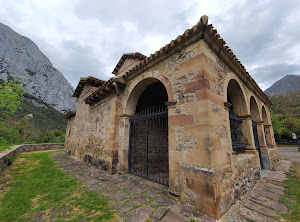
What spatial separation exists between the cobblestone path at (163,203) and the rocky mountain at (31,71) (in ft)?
168

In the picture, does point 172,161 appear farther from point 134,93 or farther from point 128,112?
point 134,93

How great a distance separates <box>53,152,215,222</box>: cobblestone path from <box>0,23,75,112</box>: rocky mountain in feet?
167

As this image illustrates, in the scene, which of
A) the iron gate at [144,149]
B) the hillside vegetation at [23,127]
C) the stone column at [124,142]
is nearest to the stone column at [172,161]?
the iron gate at [144,149]

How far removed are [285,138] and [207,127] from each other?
26.3 metres

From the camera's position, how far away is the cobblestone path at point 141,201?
87.0 inches

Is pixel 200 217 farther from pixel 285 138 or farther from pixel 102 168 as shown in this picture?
pixel 285 138

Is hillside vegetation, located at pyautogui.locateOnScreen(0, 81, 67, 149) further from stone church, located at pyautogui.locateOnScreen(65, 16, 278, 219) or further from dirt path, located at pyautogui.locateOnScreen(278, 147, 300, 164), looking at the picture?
dirt path, located at pyautogui.locateOnScreen(278, 147, 300, 164)

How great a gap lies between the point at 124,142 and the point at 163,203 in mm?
2631

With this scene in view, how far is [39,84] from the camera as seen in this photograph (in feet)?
144

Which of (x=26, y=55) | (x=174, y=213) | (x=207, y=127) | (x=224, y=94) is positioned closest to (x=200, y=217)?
(x=174, y=213)

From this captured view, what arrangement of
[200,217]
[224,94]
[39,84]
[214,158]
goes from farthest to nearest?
[39,84] < [224,94] < [214,158] < [200,217]

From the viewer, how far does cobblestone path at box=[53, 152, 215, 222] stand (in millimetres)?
2211

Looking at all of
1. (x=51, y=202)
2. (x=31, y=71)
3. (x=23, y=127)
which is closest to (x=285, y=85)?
(x=51, y=202)

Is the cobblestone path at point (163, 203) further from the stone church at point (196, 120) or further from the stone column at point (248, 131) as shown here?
the stone column at point (248, 131)
